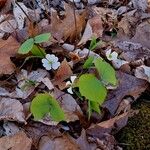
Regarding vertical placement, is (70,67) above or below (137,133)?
above

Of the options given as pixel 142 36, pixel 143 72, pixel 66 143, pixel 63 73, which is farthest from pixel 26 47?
pixel 142 36

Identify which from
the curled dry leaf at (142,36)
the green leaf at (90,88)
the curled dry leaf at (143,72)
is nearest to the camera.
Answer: the green leaf at (90,88)

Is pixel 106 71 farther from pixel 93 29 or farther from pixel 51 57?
pixel 93 29

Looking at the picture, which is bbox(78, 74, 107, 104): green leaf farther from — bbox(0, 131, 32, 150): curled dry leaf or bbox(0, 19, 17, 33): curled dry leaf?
bbox(0, 19, 17, 33): curled dry leaf

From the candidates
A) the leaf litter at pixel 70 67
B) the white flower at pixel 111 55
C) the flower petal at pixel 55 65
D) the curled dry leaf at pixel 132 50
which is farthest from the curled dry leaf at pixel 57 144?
the curled dry leaf at pixel 132 50

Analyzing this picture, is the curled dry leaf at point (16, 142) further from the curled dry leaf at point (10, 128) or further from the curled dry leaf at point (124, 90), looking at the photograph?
the curled dry leaf at point (124, 90)

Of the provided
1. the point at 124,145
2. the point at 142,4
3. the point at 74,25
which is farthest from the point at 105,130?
the point at 142,4

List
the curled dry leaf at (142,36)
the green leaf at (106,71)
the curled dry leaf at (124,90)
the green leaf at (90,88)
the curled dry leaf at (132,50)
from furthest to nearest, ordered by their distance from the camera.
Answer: the curled dry leaf at (142,36) → the curled dry leaf at (132,50) → the curled dry leaf at (124,90) → the green leaf at (106,71) → the green leaf at (90,88)
